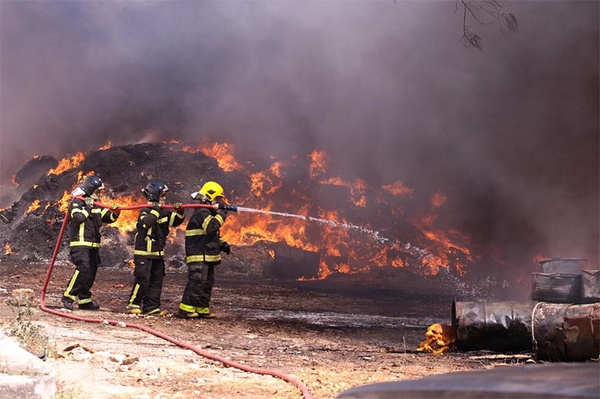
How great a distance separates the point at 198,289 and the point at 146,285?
0.85 m

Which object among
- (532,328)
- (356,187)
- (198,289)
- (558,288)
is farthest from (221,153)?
(532,328)

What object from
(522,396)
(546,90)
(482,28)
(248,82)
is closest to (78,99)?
(248,82)

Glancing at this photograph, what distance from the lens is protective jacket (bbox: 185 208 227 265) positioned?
355 inches

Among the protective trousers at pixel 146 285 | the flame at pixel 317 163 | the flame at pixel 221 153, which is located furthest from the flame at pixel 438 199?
the protective trousers at pixel 146 285

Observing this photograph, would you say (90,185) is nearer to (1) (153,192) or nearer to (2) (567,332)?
(1) (153,192)

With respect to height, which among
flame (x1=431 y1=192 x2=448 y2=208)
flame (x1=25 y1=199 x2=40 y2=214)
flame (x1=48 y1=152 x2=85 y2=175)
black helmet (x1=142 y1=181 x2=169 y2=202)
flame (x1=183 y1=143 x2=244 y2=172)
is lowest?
black helmet (x1=142 y1=181 x2=169 y2=202)

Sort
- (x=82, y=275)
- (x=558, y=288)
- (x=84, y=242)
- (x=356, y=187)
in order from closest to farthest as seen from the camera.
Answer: (x=558, y=288)
(x=82, y=275)
(x=84, y=242)
(x=356, y=187)

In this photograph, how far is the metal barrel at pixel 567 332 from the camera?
5809mm

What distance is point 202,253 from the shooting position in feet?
29.7

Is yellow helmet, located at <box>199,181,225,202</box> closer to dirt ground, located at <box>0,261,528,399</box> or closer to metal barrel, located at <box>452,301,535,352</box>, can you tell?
dirt ground, located at <box>0,261,528,399</box>

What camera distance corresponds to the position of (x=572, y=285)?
703 centimetres

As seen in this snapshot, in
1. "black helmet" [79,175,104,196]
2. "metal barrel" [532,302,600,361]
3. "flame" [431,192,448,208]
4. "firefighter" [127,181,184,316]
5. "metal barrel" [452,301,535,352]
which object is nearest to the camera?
"metal barrel" [532,302,600,361]

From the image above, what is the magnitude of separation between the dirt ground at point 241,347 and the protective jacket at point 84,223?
0.98m

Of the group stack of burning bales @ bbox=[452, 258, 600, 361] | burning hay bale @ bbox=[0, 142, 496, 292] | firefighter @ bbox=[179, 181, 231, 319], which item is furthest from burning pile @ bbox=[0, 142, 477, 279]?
stack of burning bales @ bbox=[452, 258, 600, 361]
